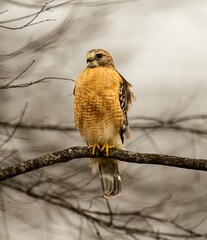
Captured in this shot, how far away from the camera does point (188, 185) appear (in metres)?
6.67

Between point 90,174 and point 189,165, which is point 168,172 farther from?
point 189,165

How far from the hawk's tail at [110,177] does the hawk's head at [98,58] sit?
1.05 meters

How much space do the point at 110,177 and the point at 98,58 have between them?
1.32 metres

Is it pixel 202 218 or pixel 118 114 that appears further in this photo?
A: pixel 118 114

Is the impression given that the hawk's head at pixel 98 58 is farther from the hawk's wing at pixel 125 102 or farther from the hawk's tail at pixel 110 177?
the hawk's tail at pixel 110 177

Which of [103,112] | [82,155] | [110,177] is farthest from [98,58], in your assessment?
[82,155]

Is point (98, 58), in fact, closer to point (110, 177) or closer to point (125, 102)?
point (125, 102)

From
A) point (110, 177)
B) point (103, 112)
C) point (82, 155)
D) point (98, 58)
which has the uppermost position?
point (98, 58)

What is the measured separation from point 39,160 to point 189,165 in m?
1.20

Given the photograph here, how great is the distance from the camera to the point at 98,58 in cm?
628

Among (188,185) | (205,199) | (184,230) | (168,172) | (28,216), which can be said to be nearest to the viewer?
(184,230)

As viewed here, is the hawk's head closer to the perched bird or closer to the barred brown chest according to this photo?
the perched bird

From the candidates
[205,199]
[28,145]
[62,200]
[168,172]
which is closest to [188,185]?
[168,172]

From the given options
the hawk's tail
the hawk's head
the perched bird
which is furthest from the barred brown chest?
the hawk's tail
